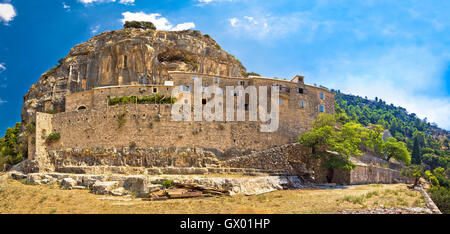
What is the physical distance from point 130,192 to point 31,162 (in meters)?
16.4

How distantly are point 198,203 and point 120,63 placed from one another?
3048 cm

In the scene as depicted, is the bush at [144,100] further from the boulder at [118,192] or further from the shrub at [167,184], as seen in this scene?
the boulder at [118,192]

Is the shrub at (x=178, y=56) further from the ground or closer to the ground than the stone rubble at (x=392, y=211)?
further from the ground

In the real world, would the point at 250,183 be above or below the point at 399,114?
below

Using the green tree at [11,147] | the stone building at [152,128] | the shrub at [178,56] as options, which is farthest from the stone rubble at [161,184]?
the shrub at [178,56]

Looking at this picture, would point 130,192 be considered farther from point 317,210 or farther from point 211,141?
point 317,210

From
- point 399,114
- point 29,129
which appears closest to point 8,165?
point 29,129

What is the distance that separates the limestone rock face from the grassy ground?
22.2 m

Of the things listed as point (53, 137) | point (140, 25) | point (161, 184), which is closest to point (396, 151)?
point (161, 184)

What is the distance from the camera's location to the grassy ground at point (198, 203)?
65.6ft

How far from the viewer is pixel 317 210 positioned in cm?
1892

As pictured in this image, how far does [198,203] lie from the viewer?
2242cm

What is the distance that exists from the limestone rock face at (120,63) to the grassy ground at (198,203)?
2224 centimetres
